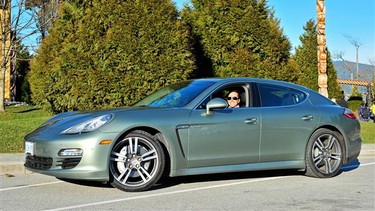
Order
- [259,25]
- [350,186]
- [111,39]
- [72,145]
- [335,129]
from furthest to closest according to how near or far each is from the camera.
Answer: [259,25], [111,39], [335,129], [350,186], [72,145]

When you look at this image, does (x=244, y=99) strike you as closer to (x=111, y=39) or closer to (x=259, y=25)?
(x=111, y=39)

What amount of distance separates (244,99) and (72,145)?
2508mm

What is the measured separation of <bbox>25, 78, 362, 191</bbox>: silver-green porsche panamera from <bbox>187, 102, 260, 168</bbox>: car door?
0.04 feet

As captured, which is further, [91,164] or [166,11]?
[166,11]

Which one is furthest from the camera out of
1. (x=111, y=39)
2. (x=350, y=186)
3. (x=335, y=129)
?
(x=111, y=39)

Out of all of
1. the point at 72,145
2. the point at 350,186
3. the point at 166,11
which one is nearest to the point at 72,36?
the point at 166,11

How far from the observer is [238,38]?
13.7 metres

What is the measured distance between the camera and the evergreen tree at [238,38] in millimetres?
13695

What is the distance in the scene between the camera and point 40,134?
5883 mm

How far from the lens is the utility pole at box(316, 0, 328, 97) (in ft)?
48.6

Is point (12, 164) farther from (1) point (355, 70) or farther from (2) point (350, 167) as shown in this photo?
(1) point (355, 70)

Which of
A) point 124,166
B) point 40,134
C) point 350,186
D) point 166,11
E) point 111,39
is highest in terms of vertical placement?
point 166,11

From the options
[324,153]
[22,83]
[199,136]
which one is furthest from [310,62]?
[22,83]

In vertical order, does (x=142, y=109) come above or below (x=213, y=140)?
above
